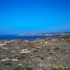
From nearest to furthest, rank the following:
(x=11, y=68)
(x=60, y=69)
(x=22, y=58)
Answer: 1. (x=60, y=69)
2. (x=11, y=68)
3. (x=22, y=58)

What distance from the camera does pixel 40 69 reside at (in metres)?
15.9

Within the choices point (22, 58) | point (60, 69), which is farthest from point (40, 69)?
point (22, 58)

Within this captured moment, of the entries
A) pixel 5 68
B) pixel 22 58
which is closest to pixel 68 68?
pixel 5 68

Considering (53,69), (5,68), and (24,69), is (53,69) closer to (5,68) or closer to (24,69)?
(24,69)

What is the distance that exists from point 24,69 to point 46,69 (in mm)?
1968

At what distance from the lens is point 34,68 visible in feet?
53.8

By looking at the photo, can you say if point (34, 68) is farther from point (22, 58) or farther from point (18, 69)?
point (22, 58)

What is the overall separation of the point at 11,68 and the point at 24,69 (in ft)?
5.16

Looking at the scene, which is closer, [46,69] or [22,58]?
[46,69]

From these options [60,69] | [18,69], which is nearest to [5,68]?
[18,69]

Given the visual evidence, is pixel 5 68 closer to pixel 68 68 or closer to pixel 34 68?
pixel 34 68

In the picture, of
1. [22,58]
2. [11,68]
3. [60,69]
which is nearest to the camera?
[60,69]

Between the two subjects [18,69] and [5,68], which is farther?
[5,68]

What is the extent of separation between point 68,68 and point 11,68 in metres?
5.30
